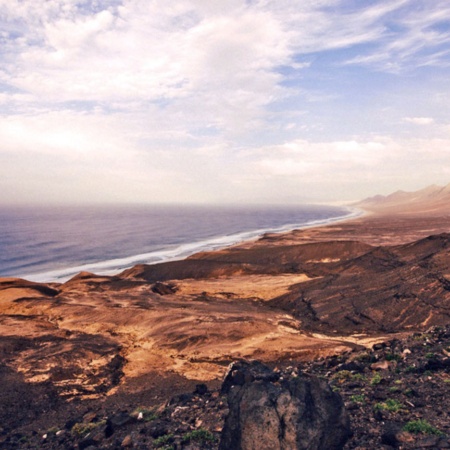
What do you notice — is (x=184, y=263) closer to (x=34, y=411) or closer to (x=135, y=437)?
(x=34, y=411)

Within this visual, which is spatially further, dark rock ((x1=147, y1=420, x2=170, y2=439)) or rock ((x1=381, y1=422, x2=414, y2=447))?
dark rock ((x1=147, y1=420, x2=170, y2=439))

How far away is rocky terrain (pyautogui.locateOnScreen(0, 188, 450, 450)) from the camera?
10.6 metres

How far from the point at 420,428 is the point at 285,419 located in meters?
3.53

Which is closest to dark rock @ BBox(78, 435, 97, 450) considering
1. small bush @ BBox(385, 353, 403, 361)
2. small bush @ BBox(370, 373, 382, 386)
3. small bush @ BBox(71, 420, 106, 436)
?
small bush @ BBox(71, 420, 106, 436)

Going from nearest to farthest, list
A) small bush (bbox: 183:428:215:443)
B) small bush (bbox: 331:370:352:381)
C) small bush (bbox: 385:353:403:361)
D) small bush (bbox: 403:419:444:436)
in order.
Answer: small bush (bbox: 403:419:444:436)
small bush (bbox: 183:428:215:443)
small bush (bbox: 331:370:352:381)
small bush (bbox: 385:353:403:361)

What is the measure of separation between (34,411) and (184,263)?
33052 millimetres

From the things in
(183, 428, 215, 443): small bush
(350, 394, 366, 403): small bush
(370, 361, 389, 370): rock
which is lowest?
(370, 361, 389, 370): rock

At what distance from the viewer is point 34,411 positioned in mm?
16344

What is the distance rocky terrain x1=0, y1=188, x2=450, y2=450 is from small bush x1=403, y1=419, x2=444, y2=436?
0.10ft

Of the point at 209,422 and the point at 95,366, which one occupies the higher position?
the point at 209,422

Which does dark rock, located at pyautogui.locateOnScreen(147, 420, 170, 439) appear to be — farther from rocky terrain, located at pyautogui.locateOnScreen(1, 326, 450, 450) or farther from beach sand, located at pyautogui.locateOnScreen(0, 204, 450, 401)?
beach sand, located at pyautogui.locateOnScreen(0, 204, 450, 401)

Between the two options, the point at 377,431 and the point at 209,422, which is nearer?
the point at 377,431

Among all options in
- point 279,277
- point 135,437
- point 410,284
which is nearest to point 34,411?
point 135,437

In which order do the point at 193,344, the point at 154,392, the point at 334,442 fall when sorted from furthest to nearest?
the point at 193,344
the point at 154,392
the point at 334,442
